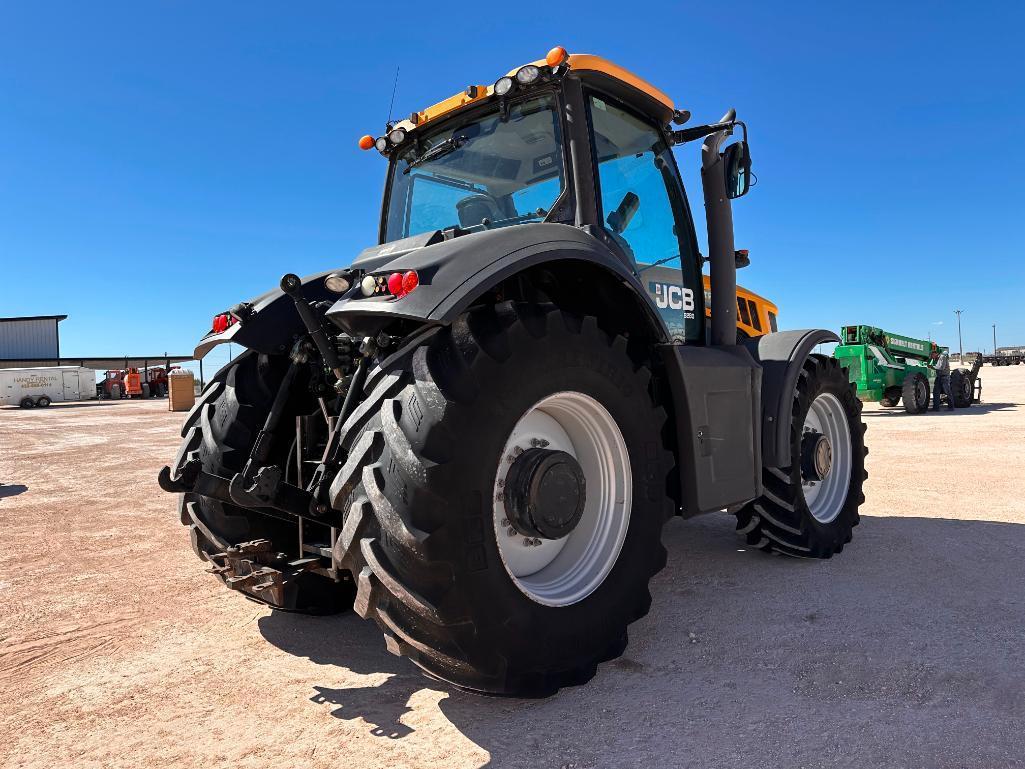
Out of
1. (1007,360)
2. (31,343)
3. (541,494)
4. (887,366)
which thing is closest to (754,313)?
(541,494)

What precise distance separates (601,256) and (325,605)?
2.08m

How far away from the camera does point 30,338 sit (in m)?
49.3

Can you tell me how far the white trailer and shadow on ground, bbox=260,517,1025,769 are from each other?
38.7 meters

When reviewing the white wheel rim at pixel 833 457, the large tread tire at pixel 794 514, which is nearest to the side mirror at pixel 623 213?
the large tread tire at pixel 794 514

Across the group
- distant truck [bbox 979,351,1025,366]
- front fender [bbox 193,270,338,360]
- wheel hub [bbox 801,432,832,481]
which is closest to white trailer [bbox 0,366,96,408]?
front fender [bbox 193,270,338,360]

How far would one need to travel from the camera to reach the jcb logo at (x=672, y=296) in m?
3.71

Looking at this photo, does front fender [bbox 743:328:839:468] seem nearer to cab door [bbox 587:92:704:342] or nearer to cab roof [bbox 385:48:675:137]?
cab door [bbox 587:92:704:342]

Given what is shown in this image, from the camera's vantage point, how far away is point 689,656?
2.79 m

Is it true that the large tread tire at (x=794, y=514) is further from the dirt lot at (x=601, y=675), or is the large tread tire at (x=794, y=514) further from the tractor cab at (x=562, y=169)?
the tractor cab at (x=562, y=169)

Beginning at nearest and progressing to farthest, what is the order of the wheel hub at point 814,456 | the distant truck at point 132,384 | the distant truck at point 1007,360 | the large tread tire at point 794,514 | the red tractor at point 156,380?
the large tread tire at point 794,514 → the wheel hub at point 814,456 → the distant truck at point 132,384 → the red tractor at point 156,380 → the distant truck at point 1007,360

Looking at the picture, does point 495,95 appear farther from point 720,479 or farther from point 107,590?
point 107,590

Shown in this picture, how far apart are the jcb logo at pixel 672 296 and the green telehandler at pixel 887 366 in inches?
560

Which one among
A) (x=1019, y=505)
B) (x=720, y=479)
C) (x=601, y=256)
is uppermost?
(x=601, y=256)

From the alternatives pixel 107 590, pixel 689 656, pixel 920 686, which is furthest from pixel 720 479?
pixel 107 590
